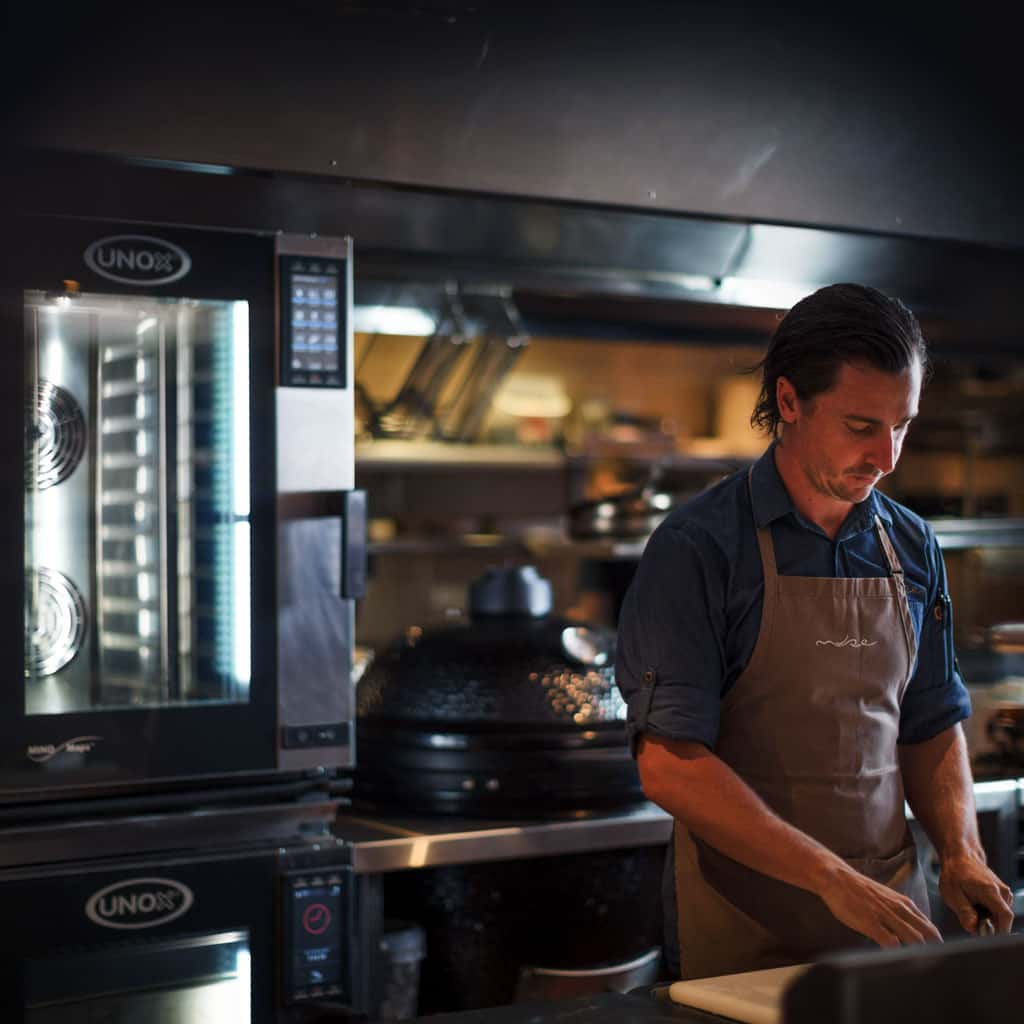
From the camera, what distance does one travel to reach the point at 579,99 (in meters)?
2.23

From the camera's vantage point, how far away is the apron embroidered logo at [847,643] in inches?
72.4

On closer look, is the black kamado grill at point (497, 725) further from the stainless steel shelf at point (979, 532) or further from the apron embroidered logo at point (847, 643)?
the stainless steel shelf at point (979, 532)

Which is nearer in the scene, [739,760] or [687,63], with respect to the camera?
[739,760]

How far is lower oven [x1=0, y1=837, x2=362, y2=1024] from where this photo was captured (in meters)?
1.78

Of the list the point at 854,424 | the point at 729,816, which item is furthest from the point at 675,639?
the point at 854,424

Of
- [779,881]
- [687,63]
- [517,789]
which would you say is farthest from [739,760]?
[687,63]

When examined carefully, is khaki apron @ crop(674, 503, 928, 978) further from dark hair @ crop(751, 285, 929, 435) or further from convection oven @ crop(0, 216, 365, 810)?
convection oven @ crop(0, 216, 365, 810)

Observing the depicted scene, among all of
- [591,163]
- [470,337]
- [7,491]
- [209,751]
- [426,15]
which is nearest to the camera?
[7,491]

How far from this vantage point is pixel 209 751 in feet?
6.25

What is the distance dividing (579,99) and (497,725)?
102cm

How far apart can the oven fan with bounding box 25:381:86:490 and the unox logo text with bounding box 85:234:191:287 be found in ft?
0.58

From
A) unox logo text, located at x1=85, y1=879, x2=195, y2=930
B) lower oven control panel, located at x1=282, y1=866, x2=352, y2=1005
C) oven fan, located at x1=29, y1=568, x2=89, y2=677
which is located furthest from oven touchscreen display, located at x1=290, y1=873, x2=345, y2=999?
oven fan, located at x1=29, y1=568, x2=89, y2=677

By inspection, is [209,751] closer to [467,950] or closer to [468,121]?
[467,950]

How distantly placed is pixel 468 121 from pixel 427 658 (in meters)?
0.88
